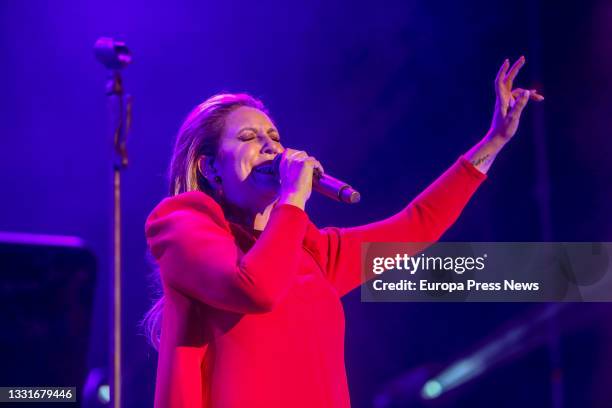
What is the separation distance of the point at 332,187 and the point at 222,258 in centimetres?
26

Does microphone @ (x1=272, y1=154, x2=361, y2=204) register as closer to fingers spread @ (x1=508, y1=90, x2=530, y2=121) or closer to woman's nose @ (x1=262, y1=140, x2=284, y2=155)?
woman's nose @ (x1=262, y1=140, x2=284, y2=155)

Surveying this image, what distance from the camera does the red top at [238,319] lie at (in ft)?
3.81

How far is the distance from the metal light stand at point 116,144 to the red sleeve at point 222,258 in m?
0.11

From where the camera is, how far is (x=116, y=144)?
1.42 metres

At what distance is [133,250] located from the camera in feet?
8.02

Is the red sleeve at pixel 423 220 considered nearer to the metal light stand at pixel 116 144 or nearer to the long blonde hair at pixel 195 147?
the long blonde hair at pixel 195 147

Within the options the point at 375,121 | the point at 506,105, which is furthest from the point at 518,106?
the point at 375,121

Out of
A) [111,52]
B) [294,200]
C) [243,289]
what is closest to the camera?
[243,289]

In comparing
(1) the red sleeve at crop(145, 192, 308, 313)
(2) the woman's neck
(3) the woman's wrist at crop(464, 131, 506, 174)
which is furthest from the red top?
(3) the woman's wrist at crop(464, 131, 506, 174)

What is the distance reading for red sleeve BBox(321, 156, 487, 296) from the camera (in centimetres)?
158

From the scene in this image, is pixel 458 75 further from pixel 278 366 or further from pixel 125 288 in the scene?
pixel 278 366

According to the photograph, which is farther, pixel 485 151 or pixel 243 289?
pixel 485 151

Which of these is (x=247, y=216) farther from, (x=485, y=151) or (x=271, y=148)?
(x=485, y=151)

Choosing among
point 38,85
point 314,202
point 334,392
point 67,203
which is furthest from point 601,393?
point 38,85
